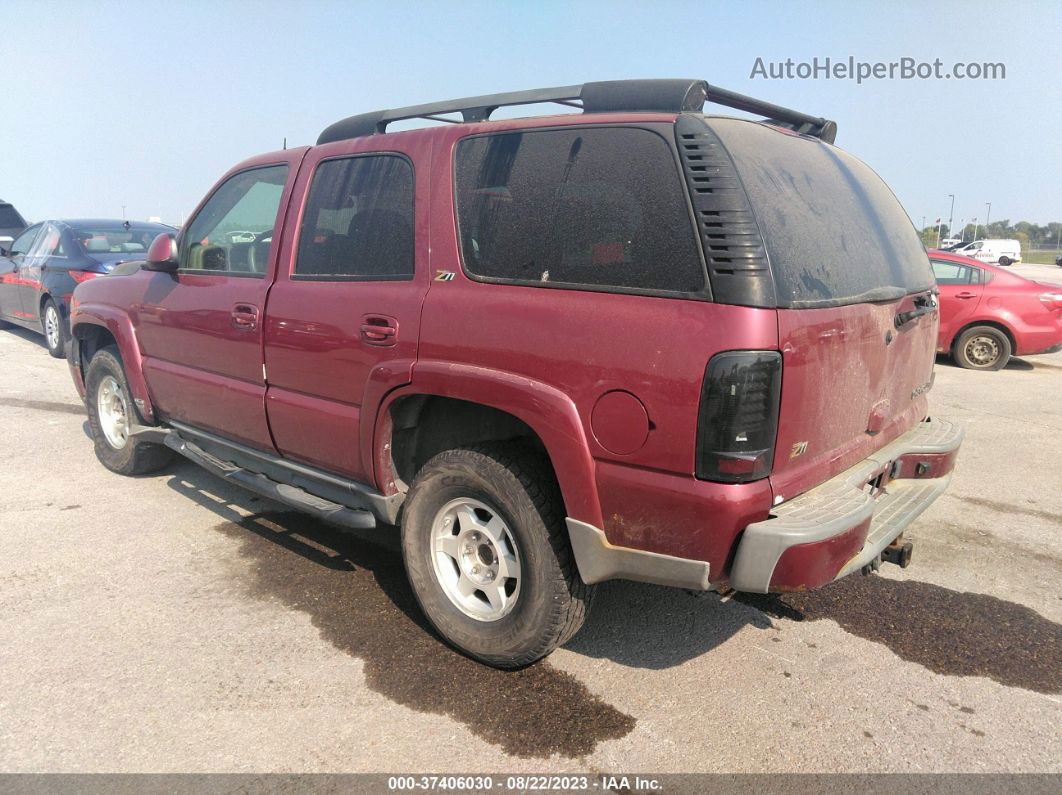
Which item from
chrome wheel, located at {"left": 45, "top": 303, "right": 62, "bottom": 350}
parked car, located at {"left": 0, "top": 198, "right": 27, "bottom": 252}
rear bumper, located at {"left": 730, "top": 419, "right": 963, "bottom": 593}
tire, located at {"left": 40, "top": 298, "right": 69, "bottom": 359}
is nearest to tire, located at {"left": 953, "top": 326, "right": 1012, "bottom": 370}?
rear bumper, located at {"left": 730, "top": 419, "right": 963, "bottom": 593}

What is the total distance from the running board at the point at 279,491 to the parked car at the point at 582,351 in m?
0.02

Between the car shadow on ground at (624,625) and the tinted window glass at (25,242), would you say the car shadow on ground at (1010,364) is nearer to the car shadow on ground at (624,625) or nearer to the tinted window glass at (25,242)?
the car shadow on ground at (624,625)

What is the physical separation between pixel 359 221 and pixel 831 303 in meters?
2.04

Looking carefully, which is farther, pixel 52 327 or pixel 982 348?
pixel 982 348

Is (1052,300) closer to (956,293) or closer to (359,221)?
(956,293)

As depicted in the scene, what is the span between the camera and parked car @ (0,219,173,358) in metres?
9.22

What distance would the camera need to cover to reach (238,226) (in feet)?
13.9

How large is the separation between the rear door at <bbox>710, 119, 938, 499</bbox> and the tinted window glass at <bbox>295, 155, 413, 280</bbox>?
54.0 inches

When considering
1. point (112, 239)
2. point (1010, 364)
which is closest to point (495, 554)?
point (112, 239)

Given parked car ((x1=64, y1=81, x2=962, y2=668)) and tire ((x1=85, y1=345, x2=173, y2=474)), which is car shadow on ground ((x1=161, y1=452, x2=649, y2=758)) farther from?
tire ((x1=85, y1=345, x2=173, y2=474))

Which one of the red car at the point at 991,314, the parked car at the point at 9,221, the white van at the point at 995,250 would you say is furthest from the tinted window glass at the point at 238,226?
the white van at the point at 995,250

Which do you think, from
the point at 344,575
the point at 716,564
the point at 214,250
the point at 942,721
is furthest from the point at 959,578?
the point at 214,250

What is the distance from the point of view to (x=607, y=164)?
8.92 feet

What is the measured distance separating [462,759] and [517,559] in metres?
0.71
